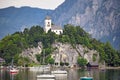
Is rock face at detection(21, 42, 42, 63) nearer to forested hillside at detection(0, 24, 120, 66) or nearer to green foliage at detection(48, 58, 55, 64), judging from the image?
forested hillside at detection(0, 24, 120, 66)

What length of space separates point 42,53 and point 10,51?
1064 cm

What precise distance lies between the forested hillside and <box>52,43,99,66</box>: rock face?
1.42 metres

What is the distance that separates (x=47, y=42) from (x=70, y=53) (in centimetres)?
877

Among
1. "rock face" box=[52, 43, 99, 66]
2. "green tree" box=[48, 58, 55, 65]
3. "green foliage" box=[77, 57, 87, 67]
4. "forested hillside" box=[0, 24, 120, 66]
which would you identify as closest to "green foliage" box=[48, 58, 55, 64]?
"green tree" box=[48, 58, 55, 65]

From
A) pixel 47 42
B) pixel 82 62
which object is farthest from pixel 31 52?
pixel 82 62

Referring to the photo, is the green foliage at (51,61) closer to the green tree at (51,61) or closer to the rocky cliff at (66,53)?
the green tree at (51,61)

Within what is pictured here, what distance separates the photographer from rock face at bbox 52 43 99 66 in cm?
15862

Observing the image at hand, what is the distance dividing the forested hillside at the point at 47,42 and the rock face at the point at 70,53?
1.42 meters

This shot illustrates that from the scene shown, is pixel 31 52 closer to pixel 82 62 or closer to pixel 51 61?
pixel 51 61

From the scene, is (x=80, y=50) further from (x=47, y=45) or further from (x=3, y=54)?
(x=3, y=54)

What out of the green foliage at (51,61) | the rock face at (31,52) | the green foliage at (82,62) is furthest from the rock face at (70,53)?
the rock face at (31,52)

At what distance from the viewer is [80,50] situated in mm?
162250

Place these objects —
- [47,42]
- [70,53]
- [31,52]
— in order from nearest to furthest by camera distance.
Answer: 1. [31,52]
2. [47,42]
3. [70,53]

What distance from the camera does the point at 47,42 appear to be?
522 feet
